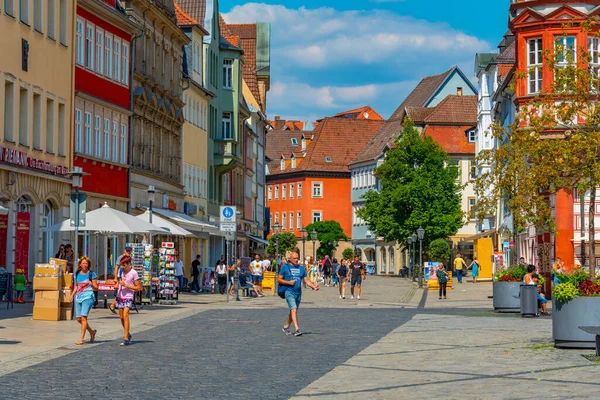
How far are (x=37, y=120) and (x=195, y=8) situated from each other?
110ft

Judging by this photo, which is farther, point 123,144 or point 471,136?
point 471,136

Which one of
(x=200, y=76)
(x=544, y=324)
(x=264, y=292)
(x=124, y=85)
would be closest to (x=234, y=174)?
(x=200, y=76)

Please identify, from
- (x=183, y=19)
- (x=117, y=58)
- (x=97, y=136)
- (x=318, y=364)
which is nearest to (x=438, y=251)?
(x=183, y=19)

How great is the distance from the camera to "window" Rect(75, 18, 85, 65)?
44.1 metres

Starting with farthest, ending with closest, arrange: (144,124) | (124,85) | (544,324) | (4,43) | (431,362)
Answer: (144,124), (124,85), (4,43), (544,324), (431,362)

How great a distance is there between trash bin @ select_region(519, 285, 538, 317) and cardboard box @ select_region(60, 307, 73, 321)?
1136cm

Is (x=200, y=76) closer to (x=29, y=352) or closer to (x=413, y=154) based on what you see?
(x=413, y=154)

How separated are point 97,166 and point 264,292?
514 inches

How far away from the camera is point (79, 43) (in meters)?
44.5

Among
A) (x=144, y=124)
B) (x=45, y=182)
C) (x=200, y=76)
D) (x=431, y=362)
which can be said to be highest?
(x=200, y=76)

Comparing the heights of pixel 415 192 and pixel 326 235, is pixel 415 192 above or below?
above

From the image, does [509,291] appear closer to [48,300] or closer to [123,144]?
[48,300]

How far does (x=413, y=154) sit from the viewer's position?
3752 inches

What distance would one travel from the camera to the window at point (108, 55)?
4788 centimetres
